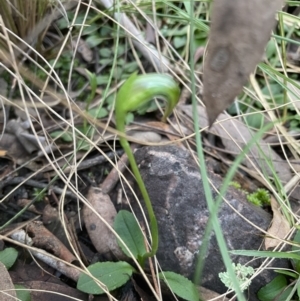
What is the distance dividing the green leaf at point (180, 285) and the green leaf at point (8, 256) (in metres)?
0.33

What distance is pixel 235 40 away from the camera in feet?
1.67

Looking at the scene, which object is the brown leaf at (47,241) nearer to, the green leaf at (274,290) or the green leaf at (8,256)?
the green leaf at (8,256)

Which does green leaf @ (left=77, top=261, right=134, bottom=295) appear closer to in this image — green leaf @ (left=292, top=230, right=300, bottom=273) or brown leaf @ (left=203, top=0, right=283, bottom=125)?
green leaf @ (left=292, top=230, right=300, bottom=273)

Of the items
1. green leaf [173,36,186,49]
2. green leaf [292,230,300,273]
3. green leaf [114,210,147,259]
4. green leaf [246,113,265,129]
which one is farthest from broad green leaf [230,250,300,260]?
green leaf [173,36,186,49]

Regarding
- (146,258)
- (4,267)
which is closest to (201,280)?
(146,258)

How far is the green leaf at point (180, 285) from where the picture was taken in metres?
0.88

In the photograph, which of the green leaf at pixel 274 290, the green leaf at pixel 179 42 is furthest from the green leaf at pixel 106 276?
the green leaf at pixel 179 42

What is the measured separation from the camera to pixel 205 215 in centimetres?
101

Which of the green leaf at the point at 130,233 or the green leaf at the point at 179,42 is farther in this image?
the green leaf at the point at 179,42

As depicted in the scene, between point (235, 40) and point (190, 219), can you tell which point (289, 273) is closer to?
point (190, 219)

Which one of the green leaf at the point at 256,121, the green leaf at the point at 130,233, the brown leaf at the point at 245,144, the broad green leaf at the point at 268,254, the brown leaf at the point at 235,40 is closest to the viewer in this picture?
the brown leaf at the point at 235,40

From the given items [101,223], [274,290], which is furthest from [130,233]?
[274,290]

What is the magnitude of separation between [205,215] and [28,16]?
29.9 inches

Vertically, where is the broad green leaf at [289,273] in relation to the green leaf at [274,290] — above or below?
above
